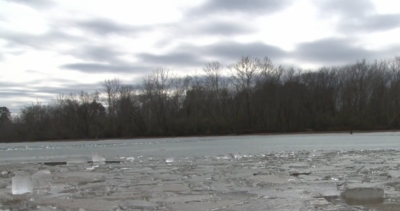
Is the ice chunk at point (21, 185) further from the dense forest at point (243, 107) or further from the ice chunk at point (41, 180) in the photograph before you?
the dense forest at point (243, 107)

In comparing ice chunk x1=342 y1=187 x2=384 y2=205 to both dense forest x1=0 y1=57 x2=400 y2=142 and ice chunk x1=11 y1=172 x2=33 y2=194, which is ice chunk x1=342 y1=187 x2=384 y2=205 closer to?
ice chunk x1=11 y1=172 x2=33 y2=194

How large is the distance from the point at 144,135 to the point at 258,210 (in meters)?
69.5

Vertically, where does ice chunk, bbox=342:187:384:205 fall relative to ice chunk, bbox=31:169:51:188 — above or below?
below

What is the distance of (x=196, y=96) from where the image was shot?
255ft

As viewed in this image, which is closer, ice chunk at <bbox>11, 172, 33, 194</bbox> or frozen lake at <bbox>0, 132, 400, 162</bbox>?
ice chunk at <bbox>11, 172, 33, 194</bbox>

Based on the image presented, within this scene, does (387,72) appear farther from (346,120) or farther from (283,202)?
(283,202)

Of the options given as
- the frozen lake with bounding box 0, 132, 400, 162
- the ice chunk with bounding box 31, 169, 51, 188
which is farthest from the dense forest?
the ice chunk with bounding box 31, 169, 51, 188

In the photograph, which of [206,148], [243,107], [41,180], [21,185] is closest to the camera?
[21,185]

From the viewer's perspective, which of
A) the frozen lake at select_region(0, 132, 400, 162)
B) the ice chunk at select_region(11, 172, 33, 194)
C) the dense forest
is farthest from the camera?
the dense forest

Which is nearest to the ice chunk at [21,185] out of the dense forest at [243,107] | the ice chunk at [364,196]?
the ice chunk at [364,196]

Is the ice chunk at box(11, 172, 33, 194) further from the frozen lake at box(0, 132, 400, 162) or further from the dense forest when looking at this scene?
the dense forest

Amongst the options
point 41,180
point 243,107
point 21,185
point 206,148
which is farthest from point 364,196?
point 243,107

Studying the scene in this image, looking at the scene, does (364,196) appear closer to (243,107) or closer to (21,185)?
(21,185)

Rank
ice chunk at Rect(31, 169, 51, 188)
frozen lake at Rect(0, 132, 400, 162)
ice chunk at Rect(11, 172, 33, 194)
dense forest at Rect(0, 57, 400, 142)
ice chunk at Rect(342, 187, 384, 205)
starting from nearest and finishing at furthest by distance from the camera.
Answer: ice chunk at Rect(342, 187, 384, 205) → ice chunk at Rect(11, 172, 33, 194) → ice chunk at Rect(31, 169, 51, 188) → frozen lake at Rect(0, 132, 400, 162) → dense forest at Rect(0, 57, 400, 142)
